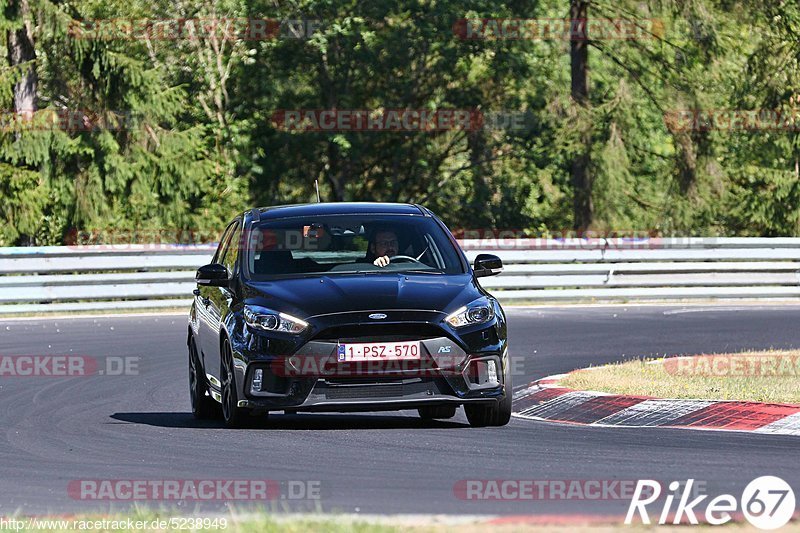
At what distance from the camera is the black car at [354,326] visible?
10312 mm

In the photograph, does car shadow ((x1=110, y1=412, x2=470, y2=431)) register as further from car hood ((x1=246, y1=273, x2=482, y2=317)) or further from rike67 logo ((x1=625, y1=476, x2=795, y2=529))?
rike67 logo ((x1=625, y1=476, x2=795, y2=529))

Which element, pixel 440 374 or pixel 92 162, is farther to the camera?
pixel 92 162

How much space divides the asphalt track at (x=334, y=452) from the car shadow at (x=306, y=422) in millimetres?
15

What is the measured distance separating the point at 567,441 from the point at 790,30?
29.1 metres

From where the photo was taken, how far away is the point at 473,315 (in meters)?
10.6

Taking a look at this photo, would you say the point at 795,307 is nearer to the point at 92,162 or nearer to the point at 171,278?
the point at 171,278

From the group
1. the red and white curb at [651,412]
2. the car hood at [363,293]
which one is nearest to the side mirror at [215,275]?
the car hood at [363,293]

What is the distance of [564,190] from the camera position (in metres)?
38.8

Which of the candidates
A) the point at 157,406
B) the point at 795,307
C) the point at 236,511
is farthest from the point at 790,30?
the point at 236,511

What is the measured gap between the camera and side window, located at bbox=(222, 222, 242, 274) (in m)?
11.9

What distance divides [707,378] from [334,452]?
16.4ft

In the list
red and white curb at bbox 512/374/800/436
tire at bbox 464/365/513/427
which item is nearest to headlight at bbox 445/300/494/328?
tire at bbox 464/365/513/427

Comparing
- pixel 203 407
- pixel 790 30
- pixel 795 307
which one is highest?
pixel 790 30

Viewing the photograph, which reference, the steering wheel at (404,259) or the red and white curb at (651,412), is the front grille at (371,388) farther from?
the red and white curb at (651,412)
